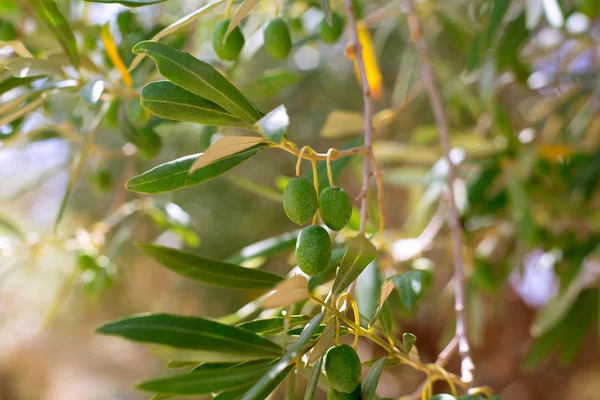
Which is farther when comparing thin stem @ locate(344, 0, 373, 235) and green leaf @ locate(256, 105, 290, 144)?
thin stem @ locate(344, 0, 373, 235)

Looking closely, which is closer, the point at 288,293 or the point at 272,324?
the point at 288,293

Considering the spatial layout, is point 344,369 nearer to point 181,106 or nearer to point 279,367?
point 279,367

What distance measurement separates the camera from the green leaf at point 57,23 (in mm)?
709

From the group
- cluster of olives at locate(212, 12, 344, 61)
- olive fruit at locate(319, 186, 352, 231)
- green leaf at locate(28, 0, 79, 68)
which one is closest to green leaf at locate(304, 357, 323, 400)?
olive fruit at locate(319, 186, 352, 231)

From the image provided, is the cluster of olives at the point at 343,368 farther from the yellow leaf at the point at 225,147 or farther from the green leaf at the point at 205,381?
the yellow leaf at the point at 225,147

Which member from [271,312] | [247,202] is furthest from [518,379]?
[271,312]

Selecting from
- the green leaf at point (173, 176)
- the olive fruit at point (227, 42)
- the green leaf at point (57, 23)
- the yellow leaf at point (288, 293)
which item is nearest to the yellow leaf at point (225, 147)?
the green leaf at point (173, 176)

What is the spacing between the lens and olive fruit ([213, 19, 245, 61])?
0.71 m

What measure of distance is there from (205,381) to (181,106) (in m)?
0.25

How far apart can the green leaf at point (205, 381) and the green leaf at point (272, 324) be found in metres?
0.09

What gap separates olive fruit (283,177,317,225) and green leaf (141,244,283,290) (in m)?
0.10

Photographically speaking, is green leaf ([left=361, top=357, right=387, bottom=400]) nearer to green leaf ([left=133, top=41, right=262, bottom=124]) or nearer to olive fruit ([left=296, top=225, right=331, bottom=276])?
olive fruit ([left=296, top=225, right=331, bottom=276])

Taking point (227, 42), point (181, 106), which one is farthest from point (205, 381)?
point (227, 42)

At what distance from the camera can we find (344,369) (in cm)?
49
